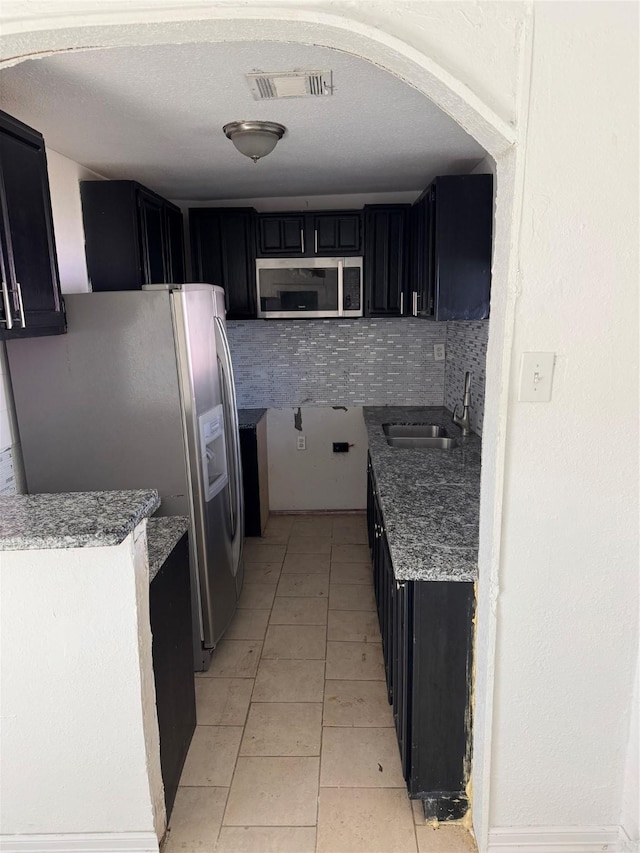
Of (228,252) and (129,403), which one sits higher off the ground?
(228,252)

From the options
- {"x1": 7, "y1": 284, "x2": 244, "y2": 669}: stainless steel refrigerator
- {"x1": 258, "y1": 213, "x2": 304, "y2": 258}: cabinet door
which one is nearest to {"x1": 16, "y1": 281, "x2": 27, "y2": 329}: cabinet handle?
{"x1": 7, "y1": 284, "x2": 244, "y2": 669}: stainless steel refrigerator

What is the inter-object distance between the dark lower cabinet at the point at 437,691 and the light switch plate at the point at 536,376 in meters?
0.60

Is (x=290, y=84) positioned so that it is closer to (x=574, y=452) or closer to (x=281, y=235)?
(x=574, y=452)

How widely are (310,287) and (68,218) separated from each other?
4.97ft

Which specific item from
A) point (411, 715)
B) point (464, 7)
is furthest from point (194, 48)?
point (411, 715)

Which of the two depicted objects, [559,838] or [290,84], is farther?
[290,84]

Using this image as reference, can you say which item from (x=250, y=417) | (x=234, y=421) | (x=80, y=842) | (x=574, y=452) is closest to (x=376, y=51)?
(x=574, y=452)

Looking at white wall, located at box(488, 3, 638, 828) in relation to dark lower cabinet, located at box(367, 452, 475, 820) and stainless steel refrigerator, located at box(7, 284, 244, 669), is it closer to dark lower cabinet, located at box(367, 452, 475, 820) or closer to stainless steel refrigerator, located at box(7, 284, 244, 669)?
dark lower cabinet, located at box(367, 452, 475, 820)

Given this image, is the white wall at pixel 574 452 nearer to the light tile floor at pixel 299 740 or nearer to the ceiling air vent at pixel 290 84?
the light tile floor at pixel 299 740

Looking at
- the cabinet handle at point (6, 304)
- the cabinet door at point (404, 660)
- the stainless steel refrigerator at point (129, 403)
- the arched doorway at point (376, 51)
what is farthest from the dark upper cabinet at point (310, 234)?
the cabinet door at point (404, 660)

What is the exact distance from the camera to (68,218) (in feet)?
A: 8.87

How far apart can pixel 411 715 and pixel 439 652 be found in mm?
222

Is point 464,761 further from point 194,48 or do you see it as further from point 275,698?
point 194,48

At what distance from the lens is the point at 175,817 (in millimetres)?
1780
